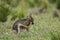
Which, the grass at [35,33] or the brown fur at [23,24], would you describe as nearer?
the grass at [35,33]

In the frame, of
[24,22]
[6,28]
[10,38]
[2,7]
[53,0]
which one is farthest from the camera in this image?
[53,0]

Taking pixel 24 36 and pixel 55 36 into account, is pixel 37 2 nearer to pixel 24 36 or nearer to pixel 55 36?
pixel 24 36

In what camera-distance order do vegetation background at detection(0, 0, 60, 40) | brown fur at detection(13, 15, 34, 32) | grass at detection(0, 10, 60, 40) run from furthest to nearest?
brown fur at detection(13, 15, 34, 32) → vegetation background at detection(0, 0, 60, 40) → grass at detection(0, 10, 60, 40)

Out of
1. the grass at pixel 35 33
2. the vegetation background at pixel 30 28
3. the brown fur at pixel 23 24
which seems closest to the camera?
the grass at pixel 35 33

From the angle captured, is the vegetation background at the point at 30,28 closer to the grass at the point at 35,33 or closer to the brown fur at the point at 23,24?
the grass at the point at 35,33

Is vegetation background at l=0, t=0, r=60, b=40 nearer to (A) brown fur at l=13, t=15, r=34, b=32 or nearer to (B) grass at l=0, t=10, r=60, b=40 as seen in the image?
(B) grass at l=0, t=10, r=60, b=40

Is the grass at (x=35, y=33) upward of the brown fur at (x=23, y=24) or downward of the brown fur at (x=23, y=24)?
downward

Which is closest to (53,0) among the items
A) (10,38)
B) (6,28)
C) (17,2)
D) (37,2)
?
(37,2)

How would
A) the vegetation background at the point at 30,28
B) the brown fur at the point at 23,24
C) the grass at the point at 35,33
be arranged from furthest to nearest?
the brown fur at the point at 23,24, the vegetation background at the point at 30,28, the grass at the point at 35,33

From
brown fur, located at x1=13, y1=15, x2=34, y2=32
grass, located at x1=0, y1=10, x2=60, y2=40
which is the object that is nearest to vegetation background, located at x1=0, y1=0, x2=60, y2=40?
grass, located at x1=0, y1=10, x2=60, y2=40

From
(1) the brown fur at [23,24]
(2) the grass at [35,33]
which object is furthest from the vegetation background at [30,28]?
(1) the brown fur at [23,24]

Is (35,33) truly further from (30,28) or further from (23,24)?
(30,28)

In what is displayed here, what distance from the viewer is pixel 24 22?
9.59 metres

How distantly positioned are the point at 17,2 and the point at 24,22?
8.24 m
